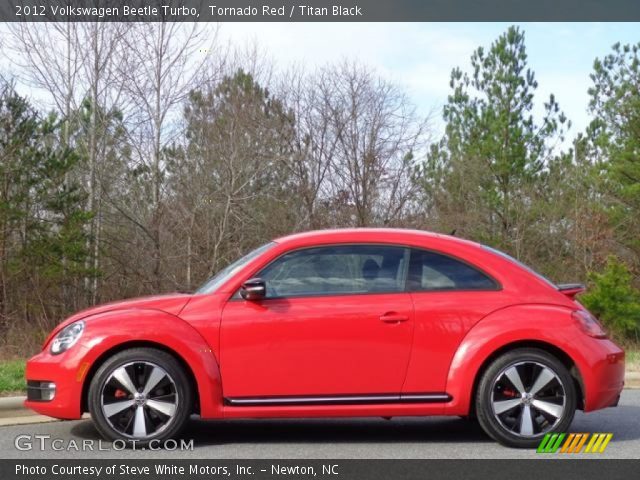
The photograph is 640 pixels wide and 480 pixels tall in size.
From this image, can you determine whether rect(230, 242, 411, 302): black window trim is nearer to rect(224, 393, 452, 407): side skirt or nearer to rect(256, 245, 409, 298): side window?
rect(256, 245, 409, 298): side window

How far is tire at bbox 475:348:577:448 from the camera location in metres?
6.92

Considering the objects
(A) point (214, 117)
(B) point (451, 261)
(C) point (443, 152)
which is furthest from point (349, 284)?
(C) point (443, 152)

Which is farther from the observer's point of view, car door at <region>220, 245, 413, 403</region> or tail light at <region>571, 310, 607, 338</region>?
tail light at <region>571, 310, 607, 338</region>

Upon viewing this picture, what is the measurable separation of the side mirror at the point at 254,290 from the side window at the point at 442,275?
1.11 m

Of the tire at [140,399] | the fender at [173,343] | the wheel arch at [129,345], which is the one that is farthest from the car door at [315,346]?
the tire at [140,399]

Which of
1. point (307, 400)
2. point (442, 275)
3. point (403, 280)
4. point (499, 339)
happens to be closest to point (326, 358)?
point (307, 400)

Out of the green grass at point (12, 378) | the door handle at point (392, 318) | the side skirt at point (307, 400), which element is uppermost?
the door handle at point (392, 318)

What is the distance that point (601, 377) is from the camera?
23.1ft

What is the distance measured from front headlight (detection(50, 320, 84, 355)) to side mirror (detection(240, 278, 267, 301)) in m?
1.22

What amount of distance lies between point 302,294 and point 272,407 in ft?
2.81
